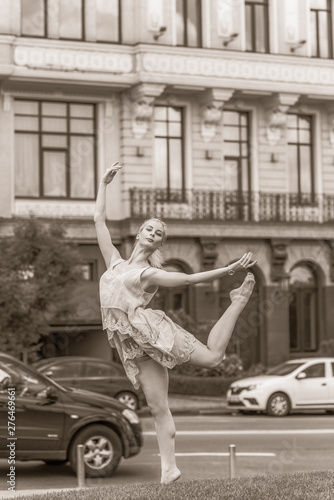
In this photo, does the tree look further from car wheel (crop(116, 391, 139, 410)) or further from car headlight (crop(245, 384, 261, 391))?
car headlight (crop(245, 384, 261, 391))

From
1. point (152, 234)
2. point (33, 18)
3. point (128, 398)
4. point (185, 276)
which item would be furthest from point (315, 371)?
point (185, 276)

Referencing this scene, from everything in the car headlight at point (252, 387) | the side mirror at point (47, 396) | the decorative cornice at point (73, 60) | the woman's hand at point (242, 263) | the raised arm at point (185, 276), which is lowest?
the car headlight at point (252, 387)

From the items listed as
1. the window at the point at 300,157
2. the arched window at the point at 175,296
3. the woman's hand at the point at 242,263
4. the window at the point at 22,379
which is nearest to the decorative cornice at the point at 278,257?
the window at the point at 300,157

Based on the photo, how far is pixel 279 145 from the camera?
37812 millimetres

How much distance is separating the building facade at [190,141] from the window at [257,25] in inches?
1.7

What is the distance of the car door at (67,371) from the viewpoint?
84.1ft

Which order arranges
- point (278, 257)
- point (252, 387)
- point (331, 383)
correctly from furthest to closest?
point (278, 257) < point (331, 383) < point (252, 387)

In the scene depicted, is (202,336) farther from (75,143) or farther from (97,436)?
(97,436)

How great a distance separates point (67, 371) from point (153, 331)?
17378mm

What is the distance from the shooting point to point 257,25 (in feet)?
123

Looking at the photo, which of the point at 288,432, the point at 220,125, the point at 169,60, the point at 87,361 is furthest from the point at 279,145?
the point at 288,432

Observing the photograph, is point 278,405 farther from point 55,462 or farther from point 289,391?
point 55,462

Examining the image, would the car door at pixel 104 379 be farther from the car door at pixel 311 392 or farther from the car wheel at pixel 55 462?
the car wheel at pixel 55 462

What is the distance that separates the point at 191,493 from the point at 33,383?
21.4 ft
